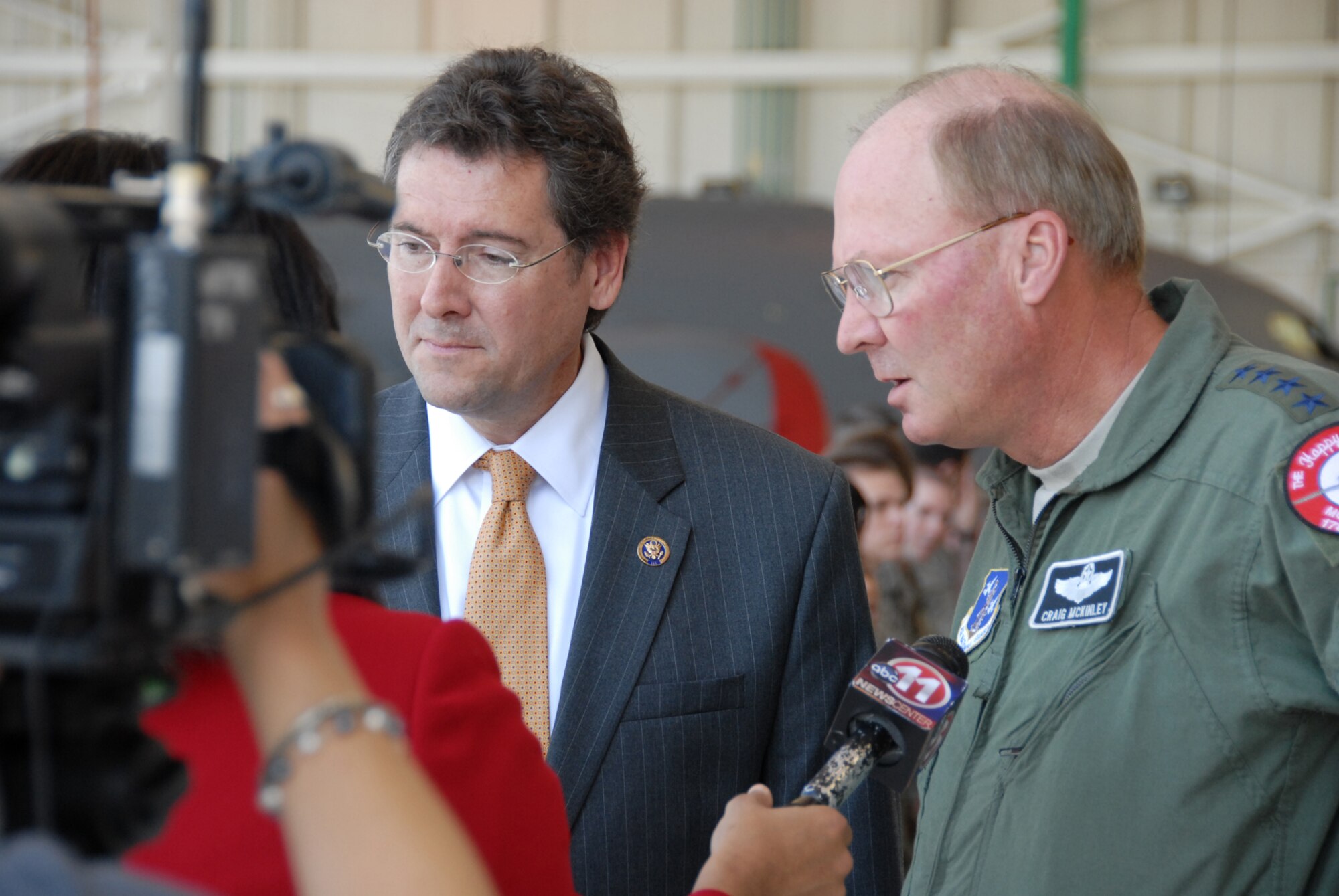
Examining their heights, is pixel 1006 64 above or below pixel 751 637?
above

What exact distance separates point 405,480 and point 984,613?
0.86m

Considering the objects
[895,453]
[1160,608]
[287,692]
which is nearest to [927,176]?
[1160,608]

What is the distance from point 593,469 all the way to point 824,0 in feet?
39.6

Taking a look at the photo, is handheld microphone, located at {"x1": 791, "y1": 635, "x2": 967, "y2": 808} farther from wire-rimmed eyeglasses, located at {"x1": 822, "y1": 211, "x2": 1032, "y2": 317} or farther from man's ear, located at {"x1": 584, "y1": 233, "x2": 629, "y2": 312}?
man's ear, located at {"x1": 584, "y1": 233, "x2": 629, "y2": 312}

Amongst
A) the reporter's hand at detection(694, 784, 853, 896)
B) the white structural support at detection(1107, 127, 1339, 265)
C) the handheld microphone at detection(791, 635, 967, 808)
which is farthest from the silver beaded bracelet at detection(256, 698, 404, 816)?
the white structural support at detection(1107, 127, 1339, 265)

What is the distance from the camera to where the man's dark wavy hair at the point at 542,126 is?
2.00 m

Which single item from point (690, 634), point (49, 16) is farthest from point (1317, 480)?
point (49, 16)

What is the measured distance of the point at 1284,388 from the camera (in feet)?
5.20

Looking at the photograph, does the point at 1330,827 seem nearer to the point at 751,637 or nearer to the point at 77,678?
the point at 751,637

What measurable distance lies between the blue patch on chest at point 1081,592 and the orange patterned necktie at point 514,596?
661mm

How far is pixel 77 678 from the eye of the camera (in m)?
0.77

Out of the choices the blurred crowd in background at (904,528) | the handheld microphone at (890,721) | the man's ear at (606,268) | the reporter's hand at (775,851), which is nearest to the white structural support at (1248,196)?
the blurred crowd in background at (904,528)

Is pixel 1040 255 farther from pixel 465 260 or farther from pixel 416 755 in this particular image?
pixel 416 755

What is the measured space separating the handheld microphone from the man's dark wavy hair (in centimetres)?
88
